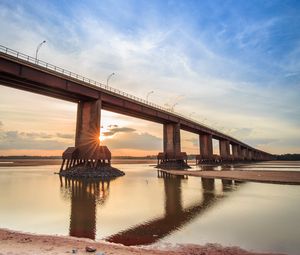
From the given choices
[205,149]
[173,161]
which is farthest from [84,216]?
[205,149]

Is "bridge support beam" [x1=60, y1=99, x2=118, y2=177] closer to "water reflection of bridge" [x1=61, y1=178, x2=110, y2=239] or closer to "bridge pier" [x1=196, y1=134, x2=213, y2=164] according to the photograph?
"water reflection of bridge" [x1=61, y1=178, x2=110, y2=239]

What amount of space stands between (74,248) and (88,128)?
1477 inches

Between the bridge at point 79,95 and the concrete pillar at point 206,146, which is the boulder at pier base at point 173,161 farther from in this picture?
the concrete pillar at point 206,146

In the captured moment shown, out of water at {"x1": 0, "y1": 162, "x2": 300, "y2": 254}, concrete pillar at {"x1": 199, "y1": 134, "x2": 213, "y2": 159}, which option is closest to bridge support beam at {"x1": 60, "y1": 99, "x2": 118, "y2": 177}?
water at {"x1": 0, "y1": 162, "x2": 300, "y2": 254}

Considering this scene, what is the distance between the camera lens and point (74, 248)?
7.94m

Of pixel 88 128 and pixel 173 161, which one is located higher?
pixel 88 128

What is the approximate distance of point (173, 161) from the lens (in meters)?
71.1

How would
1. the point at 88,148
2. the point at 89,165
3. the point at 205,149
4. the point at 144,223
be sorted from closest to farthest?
1. the point at 144,223
2. the point at 89,165
3. the point at 88,148
4. the point at 205,149

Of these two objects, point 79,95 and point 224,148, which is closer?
point 79,95

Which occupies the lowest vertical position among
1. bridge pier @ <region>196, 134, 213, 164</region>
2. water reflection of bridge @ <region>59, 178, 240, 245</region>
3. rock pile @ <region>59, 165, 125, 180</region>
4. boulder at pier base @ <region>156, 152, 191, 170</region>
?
water reflection of bridge @ <region>59, 178, 240, 245</region>

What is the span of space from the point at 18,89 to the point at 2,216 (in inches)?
1294

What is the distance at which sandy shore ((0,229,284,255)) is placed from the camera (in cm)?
756

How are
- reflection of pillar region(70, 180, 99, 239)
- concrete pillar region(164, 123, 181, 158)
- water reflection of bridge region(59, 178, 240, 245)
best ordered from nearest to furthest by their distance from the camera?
water reflection of bridge region(59, 178, 240, 245), reflection of pillar region(70, 180, 99, 239), concrete pillar region(164, 123, 181, 158)

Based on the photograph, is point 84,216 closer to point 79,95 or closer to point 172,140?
point 79,95
